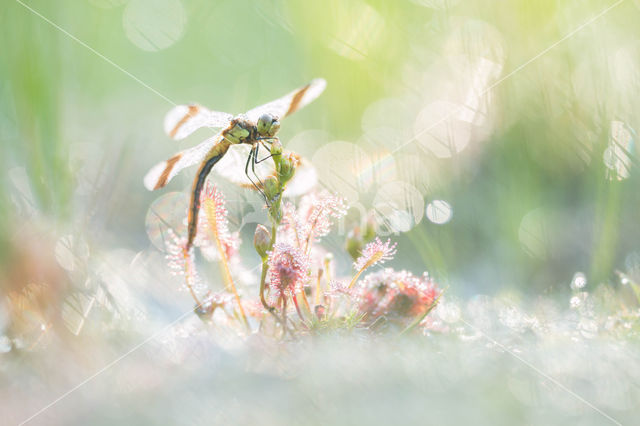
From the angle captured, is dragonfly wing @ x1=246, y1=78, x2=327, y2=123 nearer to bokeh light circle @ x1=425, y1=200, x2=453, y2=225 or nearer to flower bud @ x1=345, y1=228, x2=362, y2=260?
flower bud @ x1=345, y1=228, x2=362, y2=260

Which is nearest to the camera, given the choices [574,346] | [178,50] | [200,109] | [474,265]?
[574,346]

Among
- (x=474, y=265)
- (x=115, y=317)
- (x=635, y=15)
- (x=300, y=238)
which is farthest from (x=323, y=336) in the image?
(x=635, y=15)

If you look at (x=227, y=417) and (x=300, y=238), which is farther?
(x=300, y=238)

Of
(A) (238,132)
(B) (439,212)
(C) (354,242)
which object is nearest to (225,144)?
(A) (238,132)

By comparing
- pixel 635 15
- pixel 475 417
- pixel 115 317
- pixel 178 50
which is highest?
pixel 635 15

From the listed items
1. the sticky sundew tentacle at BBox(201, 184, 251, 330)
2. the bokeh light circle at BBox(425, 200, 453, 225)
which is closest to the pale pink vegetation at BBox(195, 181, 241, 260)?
the sticky sundew tentacle at BBox(201, 184, 251, 330)

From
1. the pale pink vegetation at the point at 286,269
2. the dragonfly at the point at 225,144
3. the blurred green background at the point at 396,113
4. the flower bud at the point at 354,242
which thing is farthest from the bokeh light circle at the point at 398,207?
the pale pink vegetation at the point at 286,269

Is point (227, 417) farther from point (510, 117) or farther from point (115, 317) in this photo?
point (510, 117)

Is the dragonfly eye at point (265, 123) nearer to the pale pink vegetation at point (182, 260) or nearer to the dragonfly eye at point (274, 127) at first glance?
the dragonfly eye at point (274, 127)
